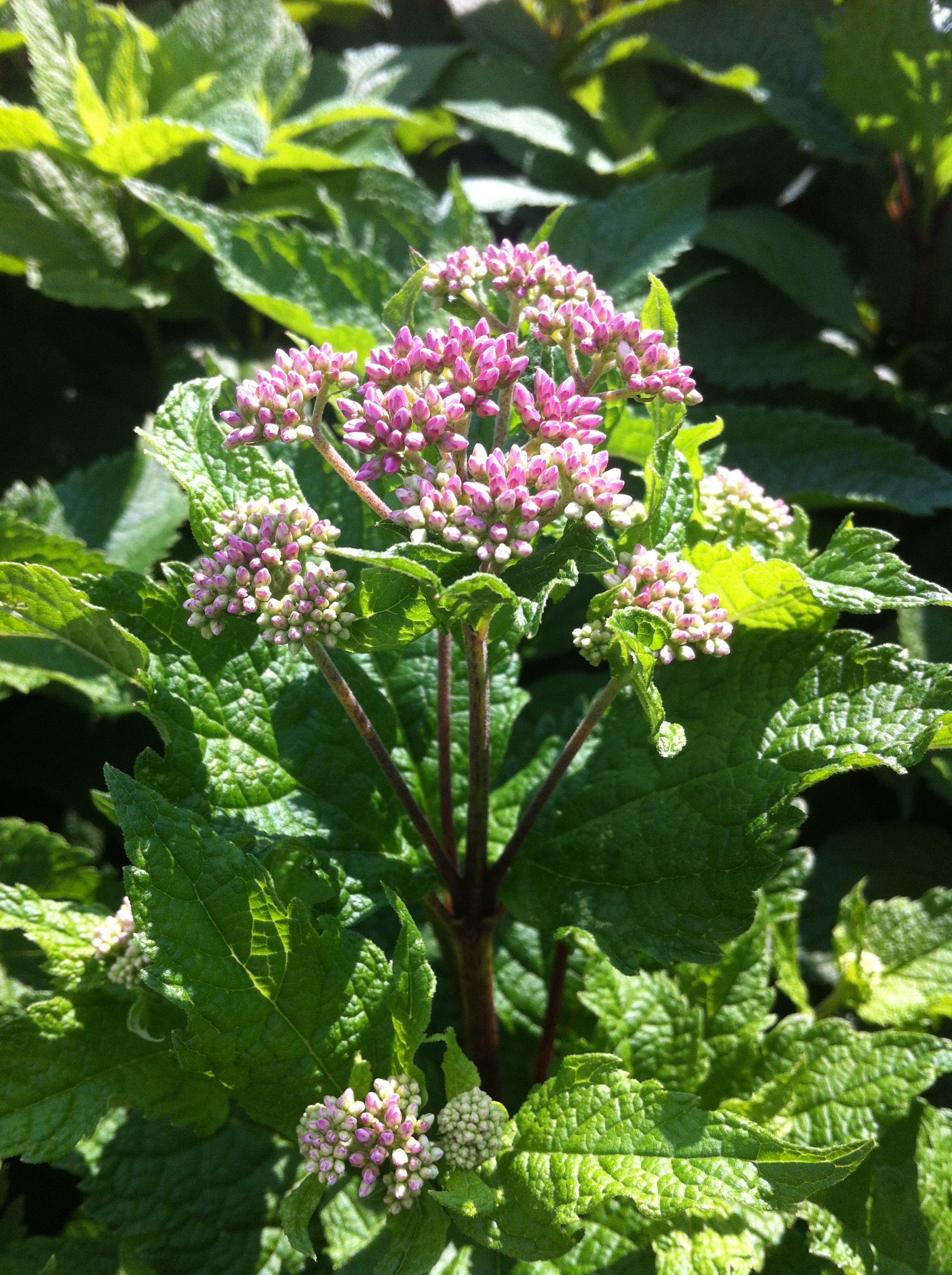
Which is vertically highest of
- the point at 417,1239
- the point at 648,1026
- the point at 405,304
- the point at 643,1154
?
the point at 405,304

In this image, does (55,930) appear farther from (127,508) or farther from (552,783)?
(127,508)

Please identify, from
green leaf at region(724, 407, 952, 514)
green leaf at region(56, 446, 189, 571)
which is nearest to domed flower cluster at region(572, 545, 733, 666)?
green leaf at region(724, 407, 952, 514)

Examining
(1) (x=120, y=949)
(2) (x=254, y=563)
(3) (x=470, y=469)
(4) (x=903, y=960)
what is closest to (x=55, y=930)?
(1) (x=120, y=949)

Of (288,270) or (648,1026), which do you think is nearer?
(648,1026)

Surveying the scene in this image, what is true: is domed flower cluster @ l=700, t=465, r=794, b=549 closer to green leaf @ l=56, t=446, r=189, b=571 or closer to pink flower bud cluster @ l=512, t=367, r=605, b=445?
pink flower bud cluster @ l=512, t=367, r=605, b=445

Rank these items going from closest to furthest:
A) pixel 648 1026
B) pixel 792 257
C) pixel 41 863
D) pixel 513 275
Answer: pixel 513 275 → pixel 648 1026 → pixel 41 863 → pixel 792 257

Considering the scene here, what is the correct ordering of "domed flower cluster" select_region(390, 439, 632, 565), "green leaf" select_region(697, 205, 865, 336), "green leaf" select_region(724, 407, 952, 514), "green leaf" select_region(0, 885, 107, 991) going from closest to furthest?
"domed flower cluster" select_region(390, 439, 632, 565) < "green leaf" select_region(0, 885, 107, 991) < "green leaf" select_region(724, 407, 952, 514) < "green leaf" select_region(697, 205, 865, 336)

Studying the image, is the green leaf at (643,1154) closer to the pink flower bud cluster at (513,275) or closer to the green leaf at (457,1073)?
the green leaf at (457,1073)
